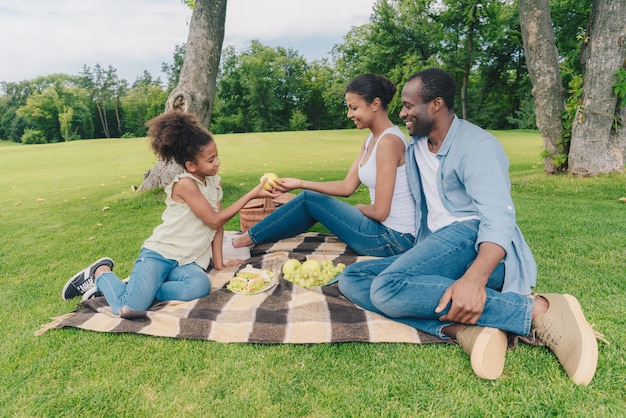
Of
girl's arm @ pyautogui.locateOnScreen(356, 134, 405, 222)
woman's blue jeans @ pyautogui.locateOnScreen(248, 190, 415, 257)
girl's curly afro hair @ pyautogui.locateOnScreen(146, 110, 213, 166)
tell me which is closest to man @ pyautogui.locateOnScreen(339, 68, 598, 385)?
girl's arm @ pyautogui.locateOnScreen(356, 134, 405, 222)

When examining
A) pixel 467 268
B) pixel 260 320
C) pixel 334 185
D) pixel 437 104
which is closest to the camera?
pixel 467 268

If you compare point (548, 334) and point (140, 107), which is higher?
point (140, 107)

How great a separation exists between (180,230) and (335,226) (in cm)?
143

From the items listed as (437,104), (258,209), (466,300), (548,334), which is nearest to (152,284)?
(258,209)

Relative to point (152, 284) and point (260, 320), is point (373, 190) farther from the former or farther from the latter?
point (152, 284)

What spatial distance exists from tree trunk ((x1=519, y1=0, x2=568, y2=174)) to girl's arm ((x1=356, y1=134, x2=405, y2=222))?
16.8ft

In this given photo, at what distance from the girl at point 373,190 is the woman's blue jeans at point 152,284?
1225mm

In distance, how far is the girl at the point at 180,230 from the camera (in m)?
3.13

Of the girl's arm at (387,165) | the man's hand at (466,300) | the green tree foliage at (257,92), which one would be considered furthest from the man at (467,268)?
the green tree foliage at (257,92)

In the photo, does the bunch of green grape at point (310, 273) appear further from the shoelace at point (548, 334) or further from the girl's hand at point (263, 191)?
the shoelace at point (548, 334)

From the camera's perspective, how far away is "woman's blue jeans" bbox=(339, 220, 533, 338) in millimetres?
2234

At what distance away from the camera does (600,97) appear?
6379 mm

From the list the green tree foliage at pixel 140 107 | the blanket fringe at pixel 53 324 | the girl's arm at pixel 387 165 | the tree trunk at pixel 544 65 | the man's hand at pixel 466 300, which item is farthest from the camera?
the green tree foliage at pixel 140 107

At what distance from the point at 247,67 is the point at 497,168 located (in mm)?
57711
